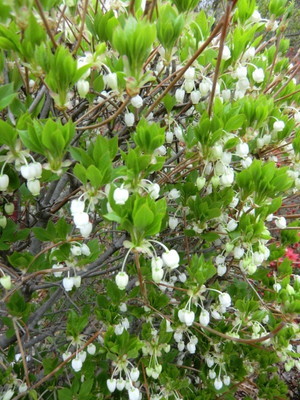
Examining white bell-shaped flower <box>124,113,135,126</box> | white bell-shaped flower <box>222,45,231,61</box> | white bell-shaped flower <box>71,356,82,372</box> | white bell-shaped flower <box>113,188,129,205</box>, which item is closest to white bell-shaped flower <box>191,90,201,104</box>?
white bell-shaped flower <box>222,45,231,61</box>

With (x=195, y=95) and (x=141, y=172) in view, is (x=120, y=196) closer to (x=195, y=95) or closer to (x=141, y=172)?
(x=141, y=172)

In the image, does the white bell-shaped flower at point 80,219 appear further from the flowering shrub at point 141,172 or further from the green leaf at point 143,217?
the green leaf at point 143,217

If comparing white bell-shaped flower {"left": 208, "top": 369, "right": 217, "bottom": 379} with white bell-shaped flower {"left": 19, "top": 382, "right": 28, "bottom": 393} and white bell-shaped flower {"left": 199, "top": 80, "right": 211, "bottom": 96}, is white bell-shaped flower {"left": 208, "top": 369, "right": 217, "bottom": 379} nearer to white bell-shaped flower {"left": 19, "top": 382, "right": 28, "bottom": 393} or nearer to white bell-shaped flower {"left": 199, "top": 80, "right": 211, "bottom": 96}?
white bell-shaped flower {"left": 19, "top": 382, "right": 28, "bottom": 393}

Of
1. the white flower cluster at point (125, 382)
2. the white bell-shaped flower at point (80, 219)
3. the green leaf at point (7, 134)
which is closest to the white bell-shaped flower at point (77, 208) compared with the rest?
the white bell-shaped flower at point (80, 219)

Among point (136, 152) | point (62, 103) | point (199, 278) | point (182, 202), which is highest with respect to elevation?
point (62, 103)

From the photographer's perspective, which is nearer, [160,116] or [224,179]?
[224,179]

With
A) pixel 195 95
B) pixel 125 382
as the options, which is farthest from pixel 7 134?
pixel 125 382

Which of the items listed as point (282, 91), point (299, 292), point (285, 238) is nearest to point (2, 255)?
point (299, 292)

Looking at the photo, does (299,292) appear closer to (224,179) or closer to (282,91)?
(224,179)

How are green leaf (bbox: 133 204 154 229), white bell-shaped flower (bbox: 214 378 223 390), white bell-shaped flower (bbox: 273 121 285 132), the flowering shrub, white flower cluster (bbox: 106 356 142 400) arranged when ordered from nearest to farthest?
green leaf (bbox: 133 204 154 229), the flowering shrub, white flower cluster (bbox: 106 356 142 400), white bell-shaped flower (bbox: 273 121 285 132), white bell-shaped flower (bbox: 214 378 223 390)
